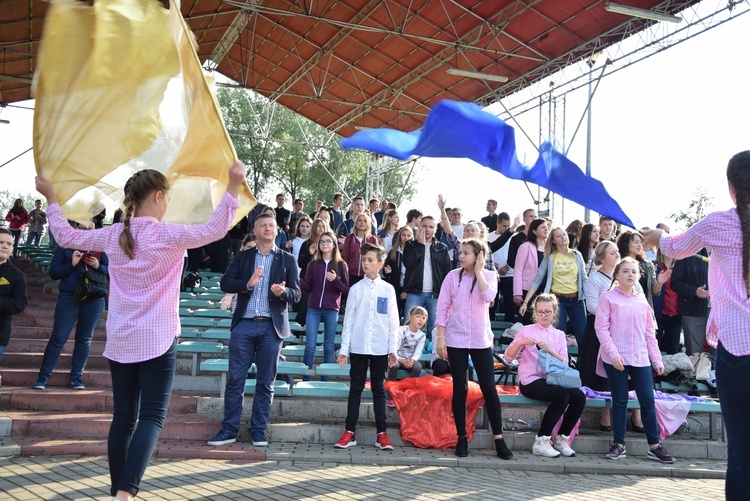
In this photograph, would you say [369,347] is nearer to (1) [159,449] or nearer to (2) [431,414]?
(2) [431,414]

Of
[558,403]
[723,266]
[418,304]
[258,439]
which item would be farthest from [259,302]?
[723,266]

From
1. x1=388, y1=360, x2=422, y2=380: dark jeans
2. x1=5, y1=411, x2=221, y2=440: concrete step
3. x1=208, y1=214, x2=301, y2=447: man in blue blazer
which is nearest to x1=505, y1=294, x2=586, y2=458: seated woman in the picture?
x1=388, y1=360, x2=422, y2=380: dark jeans

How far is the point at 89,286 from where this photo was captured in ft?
24.8

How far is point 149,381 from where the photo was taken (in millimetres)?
3650

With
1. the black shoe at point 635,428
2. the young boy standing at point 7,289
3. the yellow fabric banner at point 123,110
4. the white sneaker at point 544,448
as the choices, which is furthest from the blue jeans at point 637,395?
the young boy standing at point 7,289

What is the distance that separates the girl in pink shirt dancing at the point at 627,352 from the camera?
23.0 ft

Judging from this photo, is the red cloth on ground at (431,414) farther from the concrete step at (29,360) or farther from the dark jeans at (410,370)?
the concrete step at (29,360)

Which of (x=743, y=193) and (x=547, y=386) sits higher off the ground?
(x=743, y=193)

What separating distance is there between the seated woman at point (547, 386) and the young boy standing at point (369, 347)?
→ 1.36 m

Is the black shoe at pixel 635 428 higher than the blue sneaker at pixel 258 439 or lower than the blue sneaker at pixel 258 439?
higher

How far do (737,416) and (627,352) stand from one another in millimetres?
4085

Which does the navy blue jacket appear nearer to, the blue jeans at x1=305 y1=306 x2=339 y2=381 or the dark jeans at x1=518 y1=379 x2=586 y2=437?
the blue jeans at x1=305 y1=306 x2=339 y2=381

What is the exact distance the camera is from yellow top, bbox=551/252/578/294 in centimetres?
920

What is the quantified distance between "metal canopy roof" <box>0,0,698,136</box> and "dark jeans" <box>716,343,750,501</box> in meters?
12.9
